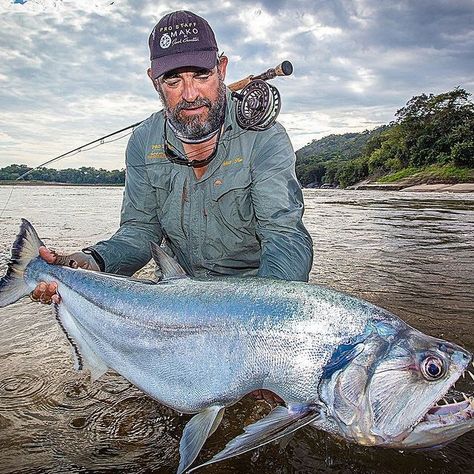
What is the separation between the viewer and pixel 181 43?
3.39 m

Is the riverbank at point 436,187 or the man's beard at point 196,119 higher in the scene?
the man's beard at point 196,119

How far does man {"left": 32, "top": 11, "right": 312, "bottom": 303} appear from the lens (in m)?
3.38

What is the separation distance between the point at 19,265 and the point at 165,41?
5.66 ft

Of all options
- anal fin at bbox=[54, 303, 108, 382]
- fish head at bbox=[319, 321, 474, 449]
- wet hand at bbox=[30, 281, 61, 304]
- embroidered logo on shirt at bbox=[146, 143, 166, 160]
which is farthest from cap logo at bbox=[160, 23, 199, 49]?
fish head at bbox=[319, 321, 474, 449]

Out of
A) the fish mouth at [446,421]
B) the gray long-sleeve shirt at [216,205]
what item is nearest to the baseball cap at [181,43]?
the gray long-sleeve shirt at [216,205]

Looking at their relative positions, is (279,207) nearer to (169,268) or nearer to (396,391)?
(169,268)

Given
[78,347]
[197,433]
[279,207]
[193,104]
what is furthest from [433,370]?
[193,104]

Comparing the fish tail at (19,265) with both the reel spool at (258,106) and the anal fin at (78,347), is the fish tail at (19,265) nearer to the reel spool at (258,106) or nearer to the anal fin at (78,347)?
Answer: the anal fin at (78,347)

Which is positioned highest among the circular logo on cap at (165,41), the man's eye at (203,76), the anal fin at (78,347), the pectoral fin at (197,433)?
the circular logo on cap at (165,41)

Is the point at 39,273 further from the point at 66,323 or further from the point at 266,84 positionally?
the point at 266,84

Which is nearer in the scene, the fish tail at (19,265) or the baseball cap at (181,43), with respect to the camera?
the fish tail at (19,265)

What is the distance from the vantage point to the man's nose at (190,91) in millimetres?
3492

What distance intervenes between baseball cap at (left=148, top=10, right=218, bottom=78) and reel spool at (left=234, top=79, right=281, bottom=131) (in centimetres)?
31

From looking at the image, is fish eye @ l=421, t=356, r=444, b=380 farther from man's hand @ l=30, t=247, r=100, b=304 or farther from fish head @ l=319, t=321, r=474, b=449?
man's hand @ l=30, t=247, r=100, b=304
